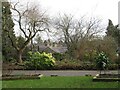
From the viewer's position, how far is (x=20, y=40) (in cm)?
4522

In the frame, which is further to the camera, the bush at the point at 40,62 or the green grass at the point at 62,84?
the bush at the point at 40,62

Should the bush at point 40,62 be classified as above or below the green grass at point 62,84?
above

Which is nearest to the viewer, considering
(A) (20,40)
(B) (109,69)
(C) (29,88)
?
(C) (29,88)

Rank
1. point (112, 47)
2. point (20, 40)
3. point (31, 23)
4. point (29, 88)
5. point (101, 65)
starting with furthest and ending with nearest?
point (20, 40), point (31, 23), point (112, 47), point (101, 65), point (29, 88)

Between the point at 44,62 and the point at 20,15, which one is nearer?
the point at 44,62

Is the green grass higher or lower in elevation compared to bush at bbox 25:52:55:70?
lower

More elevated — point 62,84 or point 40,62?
point 40,62

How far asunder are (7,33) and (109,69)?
1596 centimetres

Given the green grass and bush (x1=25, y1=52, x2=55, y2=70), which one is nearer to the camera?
the green grass

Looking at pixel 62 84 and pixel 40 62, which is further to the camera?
pixel 40 62

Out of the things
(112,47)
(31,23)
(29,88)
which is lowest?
(29,88)

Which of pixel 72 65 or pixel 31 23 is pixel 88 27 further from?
pixel 72 65

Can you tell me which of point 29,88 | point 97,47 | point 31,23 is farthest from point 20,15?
point 29,88

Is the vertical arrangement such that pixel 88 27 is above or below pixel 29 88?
above
